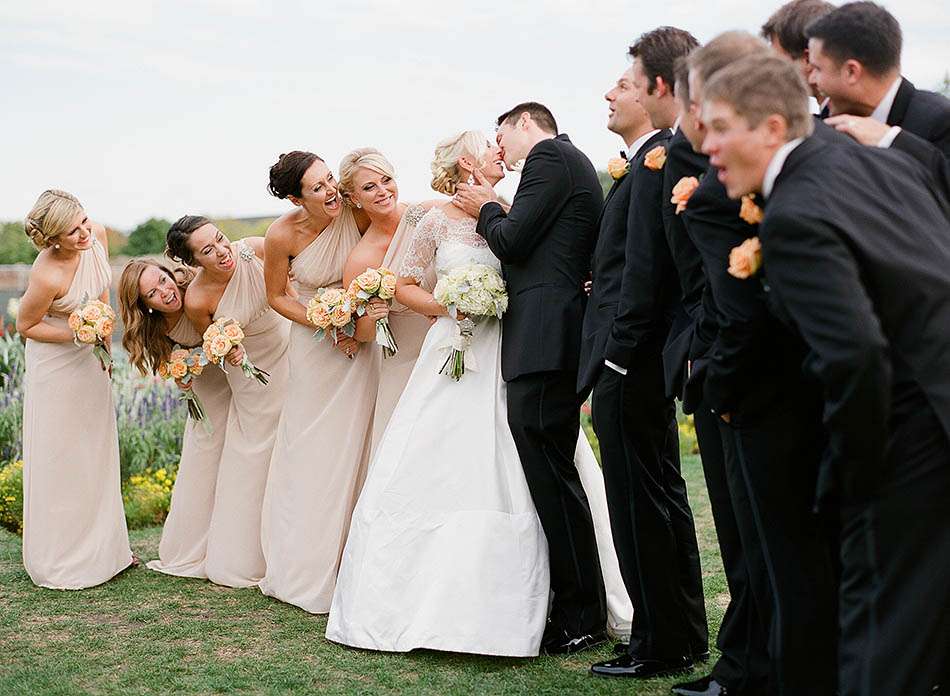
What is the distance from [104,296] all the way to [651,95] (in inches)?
166

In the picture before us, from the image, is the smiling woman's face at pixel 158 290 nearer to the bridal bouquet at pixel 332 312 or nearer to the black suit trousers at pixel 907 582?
the bridal bouquet at pixel 332 312

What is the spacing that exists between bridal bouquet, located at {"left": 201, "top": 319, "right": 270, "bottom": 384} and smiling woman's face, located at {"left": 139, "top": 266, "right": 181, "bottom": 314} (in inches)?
12.1

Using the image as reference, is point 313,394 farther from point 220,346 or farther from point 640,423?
point 640,423

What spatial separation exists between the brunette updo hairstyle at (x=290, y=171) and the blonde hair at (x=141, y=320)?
1.02 m

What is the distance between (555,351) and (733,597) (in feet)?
4.52

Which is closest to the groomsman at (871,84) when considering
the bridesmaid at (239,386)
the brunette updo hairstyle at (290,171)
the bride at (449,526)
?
the bride at (449,526)

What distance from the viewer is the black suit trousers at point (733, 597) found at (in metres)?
4.38

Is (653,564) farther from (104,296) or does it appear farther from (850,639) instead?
(104,296)

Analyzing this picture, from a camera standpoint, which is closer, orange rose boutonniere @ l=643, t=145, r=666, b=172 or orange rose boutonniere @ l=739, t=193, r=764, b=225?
orange rose boutonniere @ l=739, t=193, r=764, b=225

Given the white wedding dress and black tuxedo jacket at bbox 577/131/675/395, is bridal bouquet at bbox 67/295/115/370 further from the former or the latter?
black tuxedo jacket at bbox 577/131/675/395

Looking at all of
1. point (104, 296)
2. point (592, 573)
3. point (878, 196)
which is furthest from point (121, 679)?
point (878, 196)

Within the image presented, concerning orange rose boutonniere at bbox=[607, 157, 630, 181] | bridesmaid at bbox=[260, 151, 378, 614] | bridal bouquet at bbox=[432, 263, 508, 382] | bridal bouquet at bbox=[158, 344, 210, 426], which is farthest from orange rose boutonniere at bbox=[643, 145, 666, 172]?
bridal bouquet at bbox=[158, 344, 210, 426]

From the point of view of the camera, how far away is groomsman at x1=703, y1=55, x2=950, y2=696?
9.84ft

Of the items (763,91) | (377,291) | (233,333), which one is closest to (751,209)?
(763,91)
